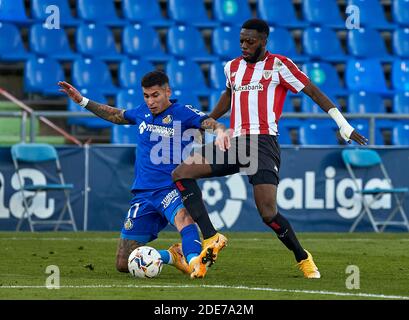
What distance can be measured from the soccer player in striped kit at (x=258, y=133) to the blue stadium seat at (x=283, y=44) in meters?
9.98

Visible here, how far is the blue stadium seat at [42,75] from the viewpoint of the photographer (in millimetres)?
18109

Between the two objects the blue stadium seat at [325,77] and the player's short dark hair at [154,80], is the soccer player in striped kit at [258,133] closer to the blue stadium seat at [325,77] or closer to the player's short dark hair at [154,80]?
the player's short dark hair at [154,80]

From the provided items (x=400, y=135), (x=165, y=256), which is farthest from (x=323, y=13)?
(x=165, y=256)

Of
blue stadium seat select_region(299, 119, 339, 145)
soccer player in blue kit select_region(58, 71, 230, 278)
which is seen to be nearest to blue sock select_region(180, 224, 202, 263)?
soccer player in blue kit select_region(58, 71, 230, 278)

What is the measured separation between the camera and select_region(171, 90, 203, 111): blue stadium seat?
18203 millimetres

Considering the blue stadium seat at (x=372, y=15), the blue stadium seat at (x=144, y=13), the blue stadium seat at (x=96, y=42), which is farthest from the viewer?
the blue stadium seat at (x=372, y=15)

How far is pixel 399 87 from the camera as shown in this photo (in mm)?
19797

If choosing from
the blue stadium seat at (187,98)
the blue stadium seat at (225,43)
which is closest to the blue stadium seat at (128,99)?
the blue stadium seat at (187,98)

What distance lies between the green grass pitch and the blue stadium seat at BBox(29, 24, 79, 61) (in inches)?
168

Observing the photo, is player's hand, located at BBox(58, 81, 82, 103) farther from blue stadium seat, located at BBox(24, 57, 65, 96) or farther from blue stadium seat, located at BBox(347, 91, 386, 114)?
blue stadium seat, located at BBox(347, 91, 386, 114)
